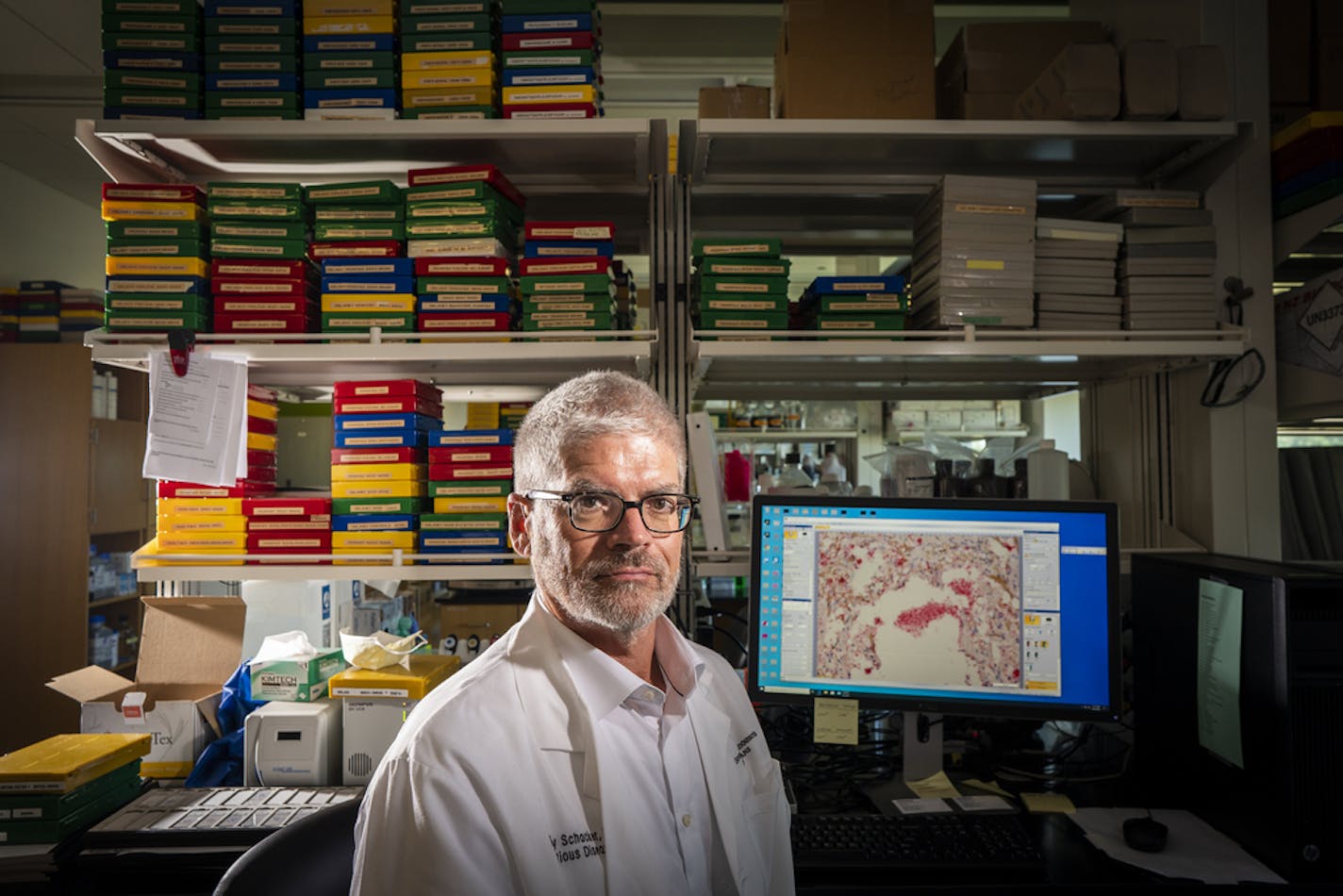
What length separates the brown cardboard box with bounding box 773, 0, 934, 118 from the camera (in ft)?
5.73

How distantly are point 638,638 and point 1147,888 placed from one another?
88cm

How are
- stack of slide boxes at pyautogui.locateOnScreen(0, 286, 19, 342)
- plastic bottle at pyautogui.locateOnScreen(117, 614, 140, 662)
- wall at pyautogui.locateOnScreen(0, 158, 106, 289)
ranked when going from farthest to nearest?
plastic bottle at pyautogui.locateOnScreen(117, 614, 140, 662) < wall at pyautogui.locateOnScreen(0, 158, 106, 289) < stack of slide boxes at pyautogui.locateOnScreen(0, 286, 19, 342)

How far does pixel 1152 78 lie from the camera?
64.3 inches

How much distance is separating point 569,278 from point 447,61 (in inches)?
22.2

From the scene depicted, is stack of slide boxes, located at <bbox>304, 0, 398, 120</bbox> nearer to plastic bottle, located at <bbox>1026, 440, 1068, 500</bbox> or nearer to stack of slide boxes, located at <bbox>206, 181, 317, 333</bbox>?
stack of slide boxes, located at <bbox>206, 181, 317, 333</bbox>

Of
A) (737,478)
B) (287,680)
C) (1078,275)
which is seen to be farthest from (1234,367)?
(287,680)

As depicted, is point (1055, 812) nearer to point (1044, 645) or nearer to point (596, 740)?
point (1044, 645)

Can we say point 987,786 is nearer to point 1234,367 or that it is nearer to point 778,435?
point 1234,367

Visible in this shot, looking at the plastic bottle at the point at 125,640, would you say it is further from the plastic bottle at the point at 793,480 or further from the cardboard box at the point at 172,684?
the plastic bottle at the point at 793,480

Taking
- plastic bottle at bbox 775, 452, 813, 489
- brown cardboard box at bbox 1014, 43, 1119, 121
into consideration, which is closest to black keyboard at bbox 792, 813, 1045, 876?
plastic bottle at bbox 775, 452, 813, 489

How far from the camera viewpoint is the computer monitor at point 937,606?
1486 millimetres

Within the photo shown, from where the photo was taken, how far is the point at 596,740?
0.97 m

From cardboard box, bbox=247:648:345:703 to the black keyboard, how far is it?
1061 millimetres

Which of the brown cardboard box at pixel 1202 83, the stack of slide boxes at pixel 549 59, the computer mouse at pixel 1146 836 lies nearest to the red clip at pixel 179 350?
the stack of slide boxes at pixel 549 59
